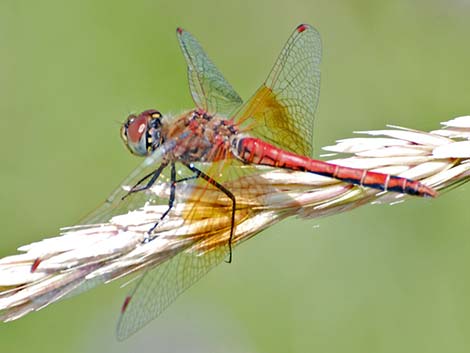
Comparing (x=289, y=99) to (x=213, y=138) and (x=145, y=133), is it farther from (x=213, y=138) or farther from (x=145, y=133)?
(x=145, y=133)

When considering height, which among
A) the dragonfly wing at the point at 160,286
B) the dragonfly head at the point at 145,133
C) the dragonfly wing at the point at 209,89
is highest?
the dragonfly wing at the point at 209,89

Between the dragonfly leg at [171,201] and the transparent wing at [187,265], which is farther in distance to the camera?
the transparent wing at [187,265]

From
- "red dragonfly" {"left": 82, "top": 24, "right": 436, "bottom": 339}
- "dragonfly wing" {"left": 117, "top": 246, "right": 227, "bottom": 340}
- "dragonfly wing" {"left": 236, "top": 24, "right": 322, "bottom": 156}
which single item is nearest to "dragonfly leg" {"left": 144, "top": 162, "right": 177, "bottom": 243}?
"red dragonfly" {"left": 82, "top": 24, "right": 436, "bottom": 339}

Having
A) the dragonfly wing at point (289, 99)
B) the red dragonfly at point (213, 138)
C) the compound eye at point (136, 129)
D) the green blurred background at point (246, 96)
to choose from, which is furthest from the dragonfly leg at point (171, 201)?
the green blurred background at point (246, 96)

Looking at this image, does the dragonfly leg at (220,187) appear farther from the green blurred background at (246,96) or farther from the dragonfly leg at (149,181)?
the green blurred background at (246,96)

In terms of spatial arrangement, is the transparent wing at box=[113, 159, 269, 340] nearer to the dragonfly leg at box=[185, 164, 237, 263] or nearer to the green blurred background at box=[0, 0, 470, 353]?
the dragonfly leg at box=[185, 164, 237, 263]

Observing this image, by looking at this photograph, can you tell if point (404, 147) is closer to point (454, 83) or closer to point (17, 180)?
point (454, 83)
